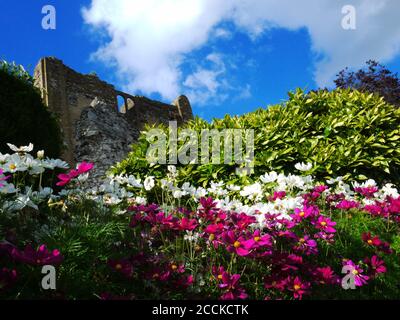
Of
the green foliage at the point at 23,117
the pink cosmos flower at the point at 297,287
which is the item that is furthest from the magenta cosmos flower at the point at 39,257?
the green foliage at the point at 23,117

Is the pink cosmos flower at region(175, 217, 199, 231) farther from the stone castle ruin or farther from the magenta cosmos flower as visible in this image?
the stone castle ruin

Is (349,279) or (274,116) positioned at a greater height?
(274,116)

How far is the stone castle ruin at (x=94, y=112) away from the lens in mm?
14945

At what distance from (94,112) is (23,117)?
35.8 feet

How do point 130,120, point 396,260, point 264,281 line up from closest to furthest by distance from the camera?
point 264,281, point 396,260, point 130,120

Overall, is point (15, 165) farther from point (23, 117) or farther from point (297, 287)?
point (23, 117)

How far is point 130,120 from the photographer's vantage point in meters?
23.7

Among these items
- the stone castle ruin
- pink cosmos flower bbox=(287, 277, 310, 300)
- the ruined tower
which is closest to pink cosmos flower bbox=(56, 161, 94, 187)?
pink cosmos flower bbox=(287, 277, 310, 300)

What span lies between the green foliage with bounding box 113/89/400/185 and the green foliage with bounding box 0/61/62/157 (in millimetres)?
1920

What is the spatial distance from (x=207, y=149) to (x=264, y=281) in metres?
4.46

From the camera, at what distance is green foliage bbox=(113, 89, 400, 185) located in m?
6.67

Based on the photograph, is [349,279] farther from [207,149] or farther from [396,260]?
[207,149]

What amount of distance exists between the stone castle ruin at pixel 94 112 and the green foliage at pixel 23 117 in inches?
252
